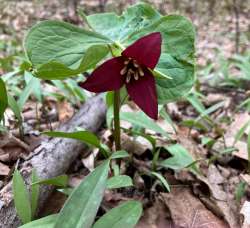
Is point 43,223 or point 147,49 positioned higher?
point 147,49

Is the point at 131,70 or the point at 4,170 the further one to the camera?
the point at 4,170

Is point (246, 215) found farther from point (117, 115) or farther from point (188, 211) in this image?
point (117, 115)

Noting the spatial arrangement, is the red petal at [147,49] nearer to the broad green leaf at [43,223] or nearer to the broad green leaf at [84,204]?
the broad green leaf at [84,204]

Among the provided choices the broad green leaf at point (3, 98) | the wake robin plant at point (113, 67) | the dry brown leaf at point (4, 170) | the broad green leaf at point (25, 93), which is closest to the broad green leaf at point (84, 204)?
the wake robin plant at point (113, 67)

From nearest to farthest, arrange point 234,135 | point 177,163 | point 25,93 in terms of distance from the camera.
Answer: point 177,163 → point 25,93 → point 234,135

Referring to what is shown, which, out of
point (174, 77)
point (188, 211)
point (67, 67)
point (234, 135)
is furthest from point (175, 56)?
point (234, 135)

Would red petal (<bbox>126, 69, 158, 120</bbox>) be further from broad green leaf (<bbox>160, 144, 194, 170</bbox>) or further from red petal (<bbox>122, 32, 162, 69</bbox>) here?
broad green leaf (<bbox>160, 144, 194, 170</bbox>)

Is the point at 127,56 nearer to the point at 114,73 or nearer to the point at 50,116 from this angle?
the point at 114,73

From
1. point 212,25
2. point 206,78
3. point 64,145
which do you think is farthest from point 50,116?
point 212,25
